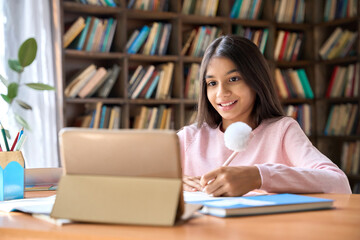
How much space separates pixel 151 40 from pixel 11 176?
8.09 ft

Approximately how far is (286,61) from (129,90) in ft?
4.78

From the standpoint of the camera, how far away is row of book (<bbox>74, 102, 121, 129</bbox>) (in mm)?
3453

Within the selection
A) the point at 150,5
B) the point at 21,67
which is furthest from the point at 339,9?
the point at 21,67

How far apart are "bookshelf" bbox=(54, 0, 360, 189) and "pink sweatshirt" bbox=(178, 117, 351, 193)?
1.57 m

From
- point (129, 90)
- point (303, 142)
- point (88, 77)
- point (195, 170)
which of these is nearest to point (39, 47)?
point (88, 77)

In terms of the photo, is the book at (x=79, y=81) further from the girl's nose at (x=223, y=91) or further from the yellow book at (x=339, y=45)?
the yellow book at (x=339, y=45)

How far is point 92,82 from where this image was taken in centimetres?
347

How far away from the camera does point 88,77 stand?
136 inches

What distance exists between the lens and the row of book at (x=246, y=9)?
4.04 metres

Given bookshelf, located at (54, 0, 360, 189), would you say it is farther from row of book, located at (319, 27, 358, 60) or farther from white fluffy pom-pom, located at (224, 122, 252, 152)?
white fluffy pom-pom, located at (224, 122, 252, 152)

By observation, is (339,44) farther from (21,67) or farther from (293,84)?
(21,67)

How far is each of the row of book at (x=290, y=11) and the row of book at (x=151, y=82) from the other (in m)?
1.14

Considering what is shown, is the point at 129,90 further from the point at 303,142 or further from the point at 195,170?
the point at 303,142

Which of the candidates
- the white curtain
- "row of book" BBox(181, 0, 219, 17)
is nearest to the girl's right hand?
the white curtain
